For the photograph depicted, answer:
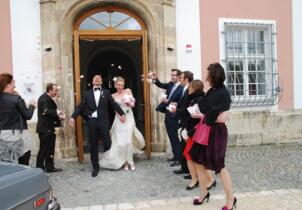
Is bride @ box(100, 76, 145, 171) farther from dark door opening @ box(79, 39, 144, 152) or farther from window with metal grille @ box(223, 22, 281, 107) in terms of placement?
dark door opening @ box(79, 39, 144, 152)

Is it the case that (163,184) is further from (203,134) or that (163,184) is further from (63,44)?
(63,44)

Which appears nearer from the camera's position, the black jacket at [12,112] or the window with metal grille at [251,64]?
the black jacket at [12,112]

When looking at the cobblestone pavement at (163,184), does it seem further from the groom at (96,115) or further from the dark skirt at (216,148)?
the dark skirt at (216,148)

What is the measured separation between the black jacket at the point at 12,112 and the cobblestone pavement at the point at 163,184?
120cm

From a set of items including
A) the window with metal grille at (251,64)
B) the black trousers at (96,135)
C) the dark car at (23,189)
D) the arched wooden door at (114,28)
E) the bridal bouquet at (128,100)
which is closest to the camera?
the dark car at (23,189)

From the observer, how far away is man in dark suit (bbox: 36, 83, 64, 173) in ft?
23.3

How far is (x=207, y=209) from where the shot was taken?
4.90 m

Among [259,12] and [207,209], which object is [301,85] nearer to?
[259,12]

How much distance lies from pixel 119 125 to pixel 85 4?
2.81 meters

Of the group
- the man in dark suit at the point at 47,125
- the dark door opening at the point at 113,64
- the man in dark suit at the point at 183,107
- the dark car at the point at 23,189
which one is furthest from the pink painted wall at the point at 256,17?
the dark door opening at the point at 113,64

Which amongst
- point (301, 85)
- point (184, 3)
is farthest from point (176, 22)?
point (301, 85)

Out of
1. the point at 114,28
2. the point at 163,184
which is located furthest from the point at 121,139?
the point at 114,28

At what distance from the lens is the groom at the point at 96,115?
23.0 ft

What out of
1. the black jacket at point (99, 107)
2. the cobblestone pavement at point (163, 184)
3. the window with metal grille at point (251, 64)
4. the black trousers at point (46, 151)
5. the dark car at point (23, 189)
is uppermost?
the window with metal grille at point (251, 64)
